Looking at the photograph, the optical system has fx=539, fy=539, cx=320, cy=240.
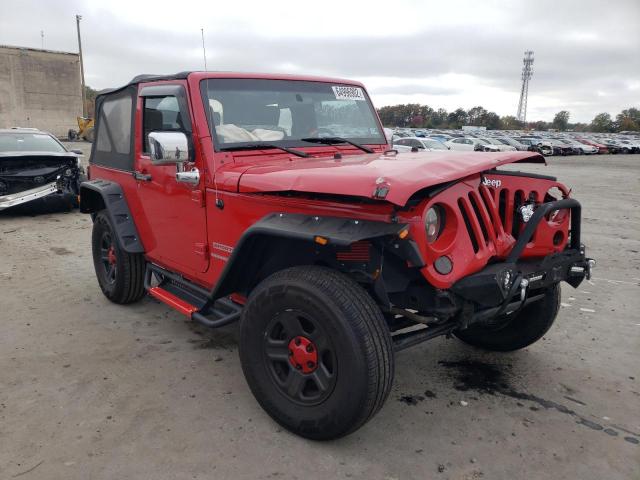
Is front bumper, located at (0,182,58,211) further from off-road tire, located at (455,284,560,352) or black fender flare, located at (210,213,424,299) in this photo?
off-road tire, located at (455,284,560,352)

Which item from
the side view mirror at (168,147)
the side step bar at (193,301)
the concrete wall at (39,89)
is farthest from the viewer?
the concrete wall at (39,89)

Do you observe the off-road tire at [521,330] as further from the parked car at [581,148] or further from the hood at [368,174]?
the parked car at [581,148]

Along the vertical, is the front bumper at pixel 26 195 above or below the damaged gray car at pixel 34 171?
below

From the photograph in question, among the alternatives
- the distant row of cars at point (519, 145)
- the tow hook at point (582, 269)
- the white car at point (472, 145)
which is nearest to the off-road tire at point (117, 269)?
the tow hook at point (582, 269)

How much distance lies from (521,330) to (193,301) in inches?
91.7

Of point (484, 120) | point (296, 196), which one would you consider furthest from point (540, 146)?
point (484, 120)

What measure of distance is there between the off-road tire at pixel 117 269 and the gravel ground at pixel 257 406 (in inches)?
6.3

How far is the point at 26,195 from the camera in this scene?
8.69 metres

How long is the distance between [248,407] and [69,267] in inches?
155

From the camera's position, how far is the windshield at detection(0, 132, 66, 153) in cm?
906

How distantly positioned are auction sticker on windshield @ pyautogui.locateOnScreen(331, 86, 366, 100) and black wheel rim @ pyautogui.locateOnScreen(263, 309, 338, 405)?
2114mm

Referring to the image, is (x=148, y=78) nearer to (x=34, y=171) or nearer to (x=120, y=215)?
(x=120, y=215)

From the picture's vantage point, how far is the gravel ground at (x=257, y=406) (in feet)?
8.80

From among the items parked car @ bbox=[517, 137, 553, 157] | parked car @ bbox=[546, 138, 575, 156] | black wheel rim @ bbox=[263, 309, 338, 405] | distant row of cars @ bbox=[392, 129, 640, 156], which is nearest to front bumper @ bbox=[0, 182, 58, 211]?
black wheel rim @ bbox=[263, 309, 338, 405]
